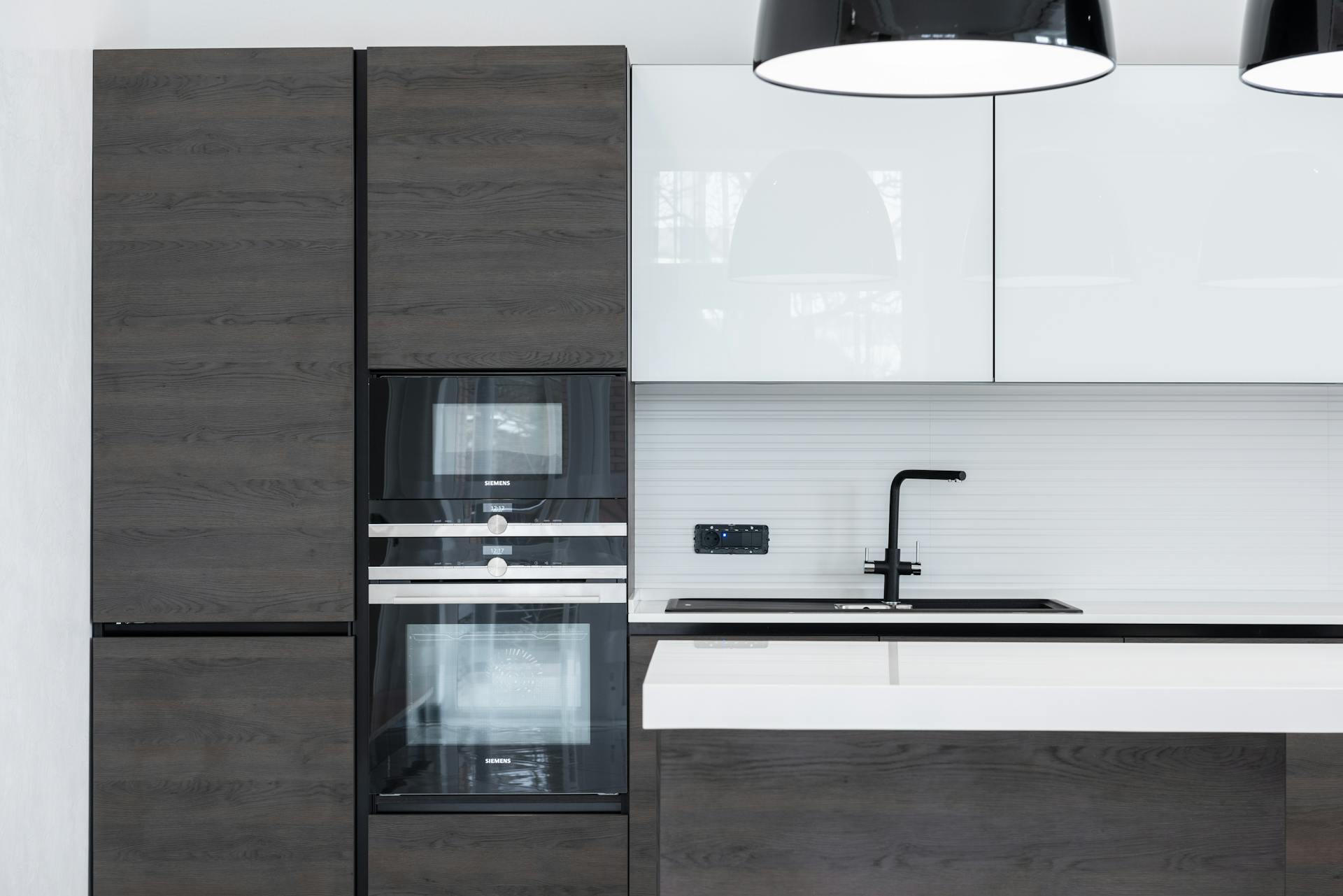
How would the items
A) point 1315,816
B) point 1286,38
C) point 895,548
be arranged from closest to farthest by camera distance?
point 1286,38, point 1315,816, point 895,548

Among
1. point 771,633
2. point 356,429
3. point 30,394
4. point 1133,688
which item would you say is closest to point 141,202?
point 30,394

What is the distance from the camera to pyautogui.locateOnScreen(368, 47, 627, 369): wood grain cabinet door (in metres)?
2.73

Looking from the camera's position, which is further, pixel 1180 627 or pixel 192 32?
pixel 192 32

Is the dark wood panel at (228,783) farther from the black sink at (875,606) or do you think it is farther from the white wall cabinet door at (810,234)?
the white wall cabinet door at (810,234)

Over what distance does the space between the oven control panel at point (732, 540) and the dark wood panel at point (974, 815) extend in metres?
1.57

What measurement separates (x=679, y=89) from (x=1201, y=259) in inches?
54.6

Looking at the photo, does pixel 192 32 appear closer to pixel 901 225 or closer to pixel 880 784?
pixel 901 225

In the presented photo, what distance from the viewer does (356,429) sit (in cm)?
274

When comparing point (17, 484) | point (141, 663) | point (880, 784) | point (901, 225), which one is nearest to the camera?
point (880, 784)

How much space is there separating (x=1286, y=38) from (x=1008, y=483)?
1.96m

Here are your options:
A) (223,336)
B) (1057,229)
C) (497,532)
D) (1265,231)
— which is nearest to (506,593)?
(497,532)

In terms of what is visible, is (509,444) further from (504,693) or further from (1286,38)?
(1286,38)

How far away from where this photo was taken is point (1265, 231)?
289 cm

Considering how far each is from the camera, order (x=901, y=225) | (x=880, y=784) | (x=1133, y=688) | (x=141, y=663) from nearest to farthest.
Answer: (x=1133, y=688) < (x=880, y=784) < (x=141, y=663) < (x=901, y=225)
